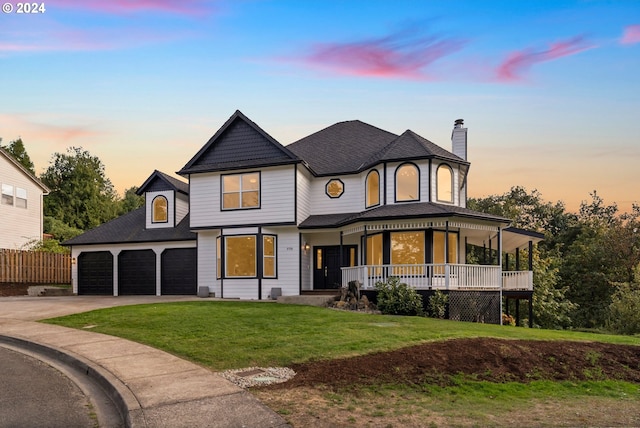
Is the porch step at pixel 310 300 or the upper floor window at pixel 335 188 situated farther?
the upper floor window at pixel 335 188

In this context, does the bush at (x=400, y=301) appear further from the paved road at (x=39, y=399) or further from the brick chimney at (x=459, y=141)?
the paved road at (x=39, y=399)

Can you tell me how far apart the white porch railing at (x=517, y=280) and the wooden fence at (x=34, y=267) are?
25.2m

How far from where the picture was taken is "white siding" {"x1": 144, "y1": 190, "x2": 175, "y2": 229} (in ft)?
84.5

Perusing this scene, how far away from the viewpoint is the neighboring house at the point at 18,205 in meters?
31.5

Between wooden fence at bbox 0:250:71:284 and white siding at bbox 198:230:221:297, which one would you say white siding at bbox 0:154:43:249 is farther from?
white siding at bbox 198:230:221:297

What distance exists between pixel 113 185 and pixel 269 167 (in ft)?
199

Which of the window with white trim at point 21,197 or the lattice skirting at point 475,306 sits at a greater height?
the window with white trim at point 21,197

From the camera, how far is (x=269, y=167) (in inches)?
881

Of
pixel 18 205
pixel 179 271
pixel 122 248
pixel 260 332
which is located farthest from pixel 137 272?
pixel 260 332

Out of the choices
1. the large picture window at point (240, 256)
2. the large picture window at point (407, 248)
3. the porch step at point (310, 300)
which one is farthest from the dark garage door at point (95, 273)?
the large picture window at point (407, 248)

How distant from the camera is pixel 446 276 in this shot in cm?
1803

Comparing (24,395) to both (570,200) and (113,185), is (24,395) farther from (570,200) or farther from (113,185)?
(113,185)

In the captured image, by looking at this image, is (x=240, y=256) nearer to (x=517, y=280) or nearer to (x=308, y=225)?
(x=308, y=225)

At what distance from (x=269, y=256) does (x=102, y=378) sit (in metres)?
15.0
